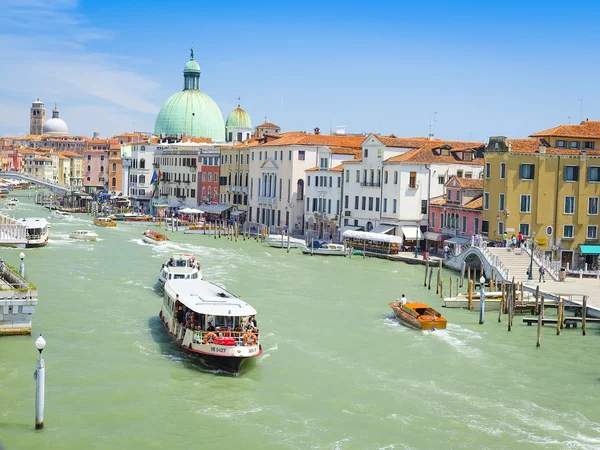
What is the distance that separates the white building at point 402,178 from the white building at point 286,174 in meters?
6.82

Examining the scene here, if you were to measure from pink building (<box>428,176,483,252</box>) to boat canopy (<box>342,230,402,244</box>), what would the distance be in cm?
230

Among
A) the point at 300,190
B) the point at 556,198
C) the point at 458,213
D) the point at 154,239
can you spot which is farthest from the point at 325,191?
the point at 556,198

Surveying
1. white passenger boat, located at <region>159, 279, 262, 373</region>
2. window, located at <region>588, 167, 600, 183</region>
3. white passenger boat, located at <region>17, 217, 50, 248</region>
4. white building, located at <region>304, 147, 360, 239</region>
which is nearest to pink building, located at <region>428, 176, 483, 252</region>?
window, located at <region>588, 167, 600, 183</region>

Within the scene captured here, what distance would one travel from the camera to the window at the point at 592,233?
135 feet

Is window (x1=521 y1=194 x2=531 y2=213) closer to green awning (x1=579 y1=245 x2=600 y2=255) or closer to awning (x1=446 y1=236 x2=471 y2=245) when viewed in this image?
green awning (x1=579 y1=245 x2=600 y2=255)

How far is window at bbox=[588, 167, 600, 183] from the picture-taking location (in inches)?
1607

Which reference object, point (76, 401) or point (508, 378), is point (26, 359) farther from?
point (508, 378)

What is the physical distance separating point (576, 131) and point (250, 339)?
85.4 feet

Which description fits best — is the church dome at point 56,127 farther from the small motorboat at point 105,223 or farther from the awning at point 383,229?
the awning at point 383,229

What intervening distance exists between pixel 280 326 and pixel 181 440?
10.5 meters

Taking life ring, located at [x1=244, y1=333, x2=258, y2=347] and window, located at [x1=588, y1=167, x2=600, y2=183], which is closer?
life ring, located at [x1=244, y1=333, x2=258, y2=347]

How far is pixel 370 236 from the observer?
48.6 m

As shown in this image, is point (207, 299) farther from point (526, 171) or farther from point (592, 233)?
point (592, 233)

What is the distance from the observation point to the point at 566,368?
2277 cm
